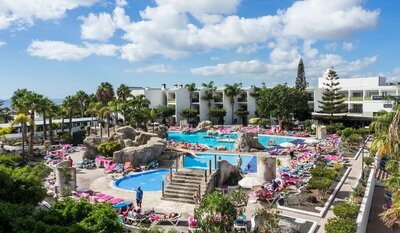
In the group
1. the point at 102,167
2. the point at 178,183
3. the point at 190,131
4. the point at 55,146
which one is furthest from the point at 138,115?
the point at 178,183

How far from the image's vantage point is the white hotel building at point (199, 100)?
67.7m

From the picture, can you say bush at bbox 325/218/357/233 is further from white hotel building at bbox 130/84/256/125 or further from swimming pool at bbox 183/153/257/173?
white hotel building at bbox 130/84/256/125

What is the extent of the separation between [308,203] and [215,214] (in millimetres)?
7978

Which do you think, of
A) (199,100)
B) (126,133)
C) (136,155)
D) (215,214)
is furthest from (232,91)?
(215,214)

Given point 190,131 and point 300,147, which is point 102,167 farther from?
point 190,131

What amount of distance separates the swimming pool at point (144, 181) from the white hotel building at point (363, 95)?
1428 inches

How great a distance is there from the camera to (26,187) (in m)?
13.4

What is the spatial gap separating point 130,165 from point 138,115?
76.0 feet

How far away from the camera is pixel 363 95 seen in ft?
180

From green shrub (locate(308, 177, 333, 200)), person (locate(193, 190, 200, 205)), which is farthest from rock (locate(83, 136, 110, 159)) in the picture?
green shrub (locate(308, 177, 333, 200))

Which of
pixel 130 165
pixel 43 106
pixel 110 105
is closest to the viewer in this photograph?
pixel 130 165

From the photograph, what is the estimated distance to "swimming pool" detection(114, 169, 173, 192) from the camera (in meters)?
23.4

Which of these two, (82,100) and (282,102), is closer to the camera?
(282,102)

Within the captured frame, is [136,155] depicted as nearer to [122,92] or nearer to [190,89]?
[122,92]
